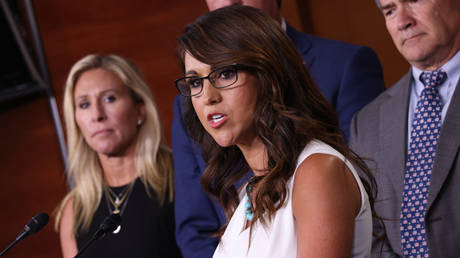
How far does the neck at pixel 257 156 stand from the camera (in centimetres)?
146

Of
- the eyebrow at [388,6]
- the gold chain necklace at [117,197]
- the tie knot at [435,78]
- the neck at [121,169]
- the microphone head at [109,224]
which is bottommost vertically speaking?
the gold chain necklace at [117,197]

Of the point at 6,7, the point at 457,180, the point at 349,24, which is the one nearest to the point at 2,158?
the point at 6,7

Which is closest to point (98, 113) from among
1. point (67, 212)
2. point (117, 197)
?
point (117, 197)

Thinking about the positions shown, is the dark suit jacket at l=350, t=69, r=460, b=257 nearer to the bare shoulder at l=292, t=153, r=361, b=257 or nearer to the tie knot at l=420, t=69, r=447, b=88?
the tie knot at l=420, t=69, r=447, b=88

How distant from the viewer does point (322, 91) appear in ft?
6.83

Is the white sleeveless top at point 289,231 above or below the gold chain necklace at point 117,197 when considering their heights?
above

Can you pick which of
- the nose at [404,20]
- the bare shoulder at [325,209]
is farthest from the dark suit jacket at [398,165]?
the bare shoulder at [325,209]

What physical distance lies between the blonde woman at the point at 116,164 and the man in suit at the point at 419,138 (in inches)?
38.6

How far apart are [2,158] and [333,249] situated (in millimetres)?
2882

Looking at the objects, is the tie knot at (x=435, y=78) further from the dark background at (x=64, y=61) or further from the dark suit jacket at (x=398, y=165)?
the dark background at (x=64, y=61)

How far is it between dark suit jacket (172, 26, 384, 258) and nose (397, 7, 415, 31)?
0.23 meters

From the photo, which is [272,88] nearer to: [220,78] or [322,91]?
[220,78]

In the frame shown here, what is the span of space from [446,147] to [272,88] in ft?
2.08

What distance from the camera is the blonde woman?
2.52 m
